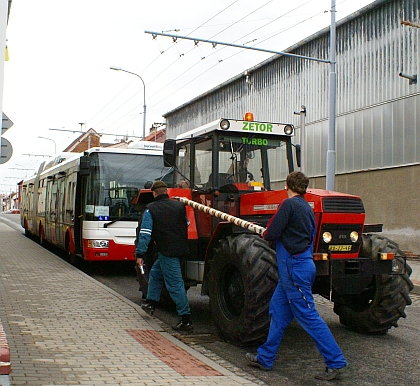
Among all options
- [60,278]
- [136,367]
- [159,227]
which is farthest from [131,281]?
[136,367]

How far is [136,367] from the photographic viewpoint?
5699 mm

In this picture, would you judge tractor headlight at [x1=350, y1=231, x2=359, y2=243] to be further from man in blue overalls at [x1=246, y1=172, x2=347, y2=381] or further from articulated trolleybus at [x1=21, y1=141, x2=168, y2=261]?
articulated trolleybus at [x1=21, y1=141, x2=168, y2=261]

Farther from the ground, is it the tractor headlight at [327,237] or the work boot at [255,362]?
the tractor headlight at [327,237]

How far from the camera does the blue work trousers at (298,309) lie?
563 centimetres

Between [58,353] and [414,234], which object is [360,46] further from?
[58,353]

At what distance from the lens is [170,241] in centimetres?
776

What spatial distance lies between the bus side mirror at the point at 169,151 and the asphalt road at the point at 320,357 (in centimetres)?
223

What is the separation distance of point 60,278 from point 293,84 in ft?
59.2

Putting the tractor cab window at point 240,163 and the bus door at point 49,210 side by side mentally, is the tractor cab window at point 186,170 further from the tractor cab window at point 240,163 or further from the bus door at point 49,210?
the bus door at point 49,210

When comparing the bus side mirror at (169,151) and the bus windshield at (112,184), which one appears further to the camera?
the bus windshield at (112,184)

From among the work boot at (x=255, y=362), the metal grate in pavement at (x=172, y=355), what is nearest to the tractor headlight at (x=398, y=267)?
the work boot at (x=255, y=362)

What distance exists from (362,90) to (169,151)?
617 inches

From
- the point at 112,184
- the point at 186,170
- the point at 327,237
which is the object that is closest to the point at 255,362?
the point at 327,237

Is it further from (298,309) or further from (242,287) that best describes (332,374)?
(242,287)
